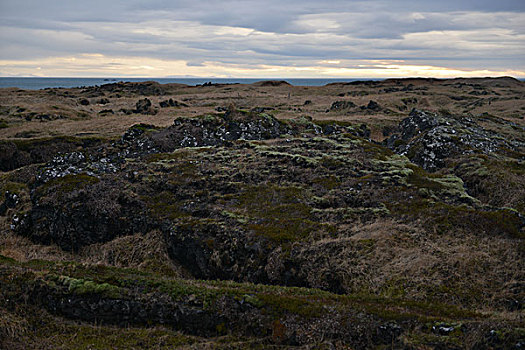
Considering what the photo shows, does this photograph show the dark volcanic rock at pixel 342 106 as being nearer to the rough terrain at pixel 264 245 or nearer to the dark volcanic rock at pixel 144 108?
the dark volcanic rock at pixel 144 108

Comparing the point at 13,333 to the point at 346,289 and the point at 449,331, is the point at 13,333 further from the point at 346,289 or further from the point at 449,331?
the point at 449,331

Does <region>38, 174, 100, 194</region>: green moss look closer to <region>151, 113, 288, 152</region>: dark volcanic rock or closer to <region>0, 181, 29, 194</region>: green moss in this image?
<region>0, 181, 29, 194</region>: green moss

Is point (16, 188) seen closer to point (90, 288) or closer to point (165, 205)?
point (165, 205)

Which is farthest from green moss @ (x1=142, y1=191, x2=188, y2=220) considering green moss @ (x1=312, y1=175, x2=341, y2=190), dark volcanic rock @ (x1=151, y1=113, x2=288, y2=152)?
dark volcanic rock @ (x1=151, y1=113, x2=288, y2=152)

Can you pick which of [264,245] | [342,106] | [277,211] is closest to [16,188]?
[277,211]

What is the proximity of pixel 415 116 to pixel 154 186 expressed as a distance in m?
27.8

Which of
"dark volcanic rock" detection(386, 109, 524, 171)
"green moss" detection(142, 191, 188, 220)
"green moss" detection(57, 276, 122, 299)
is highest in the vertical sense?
"dark volcanic rock" detection(386, 109, 524, 171)

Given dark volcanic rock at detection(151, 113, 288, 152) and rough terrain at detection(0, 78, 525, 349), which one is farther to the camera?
dark volcanic rock at detection(151, 113, 288, 152)

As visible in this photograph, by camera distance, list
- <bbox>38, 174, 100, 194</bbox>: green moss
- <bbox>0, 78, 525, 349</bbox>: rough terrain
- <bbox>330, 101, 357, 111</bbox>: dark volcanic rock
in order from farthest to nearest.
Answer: <bbox>330, 101, 357, 111</bbox>: dark volcanic rock
<bbox>38, 174, 100, 194</bbox>: green moss
<bbox>0, 78, 525, 349</bbox>: rough terrain

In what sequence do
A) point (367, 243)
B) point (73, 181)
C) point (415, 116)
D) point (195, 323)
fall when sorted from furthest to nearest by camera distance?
point (415, 116) → point (73, 181) → point (367, 243) → point (195, 323)

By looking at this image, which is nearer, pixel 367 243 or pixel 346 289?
pixel 346 289

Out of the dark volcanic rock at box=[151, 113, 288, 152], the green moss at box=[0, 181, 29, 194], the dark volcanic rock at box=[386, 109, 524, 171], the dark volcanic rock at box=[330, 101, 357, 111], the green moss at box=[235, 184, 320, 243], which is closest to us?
the green moss at box=[235, 184, 320, 243]

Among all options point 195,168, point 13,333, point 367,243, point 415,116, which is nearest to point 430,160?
point 415,116

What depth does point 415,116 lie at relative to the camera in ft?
113
